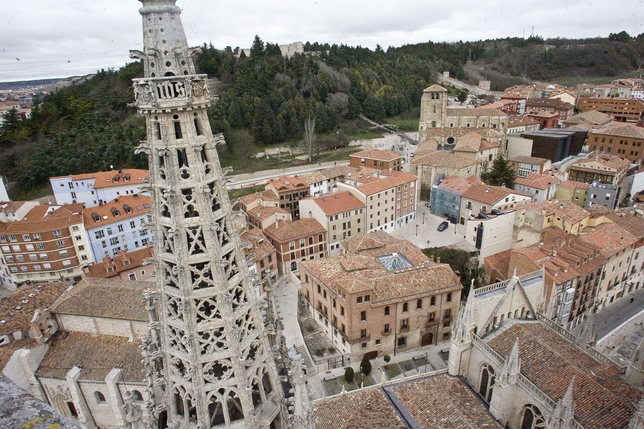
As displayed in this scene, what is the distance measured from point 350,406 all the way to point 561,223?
34.5 m

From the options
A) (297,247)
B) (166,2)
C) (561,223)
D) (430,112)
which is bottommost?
(297,247)

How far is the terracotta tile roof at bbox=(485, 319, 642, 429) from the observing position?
19.1 metres

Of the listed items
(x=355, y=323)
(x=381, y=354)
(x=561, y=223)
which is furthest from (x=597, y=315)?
(x=355, y=323)

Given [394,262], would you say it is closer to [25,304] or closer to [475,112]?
[25,304]

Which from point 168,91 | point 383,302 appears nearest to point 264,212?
point 383,302

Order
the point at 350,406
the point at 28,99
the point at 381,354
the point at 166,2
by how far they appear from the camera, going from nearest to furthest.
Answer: the point at 166,2 < the point at 350,406 < the point at 381,354 < the point at 28,99

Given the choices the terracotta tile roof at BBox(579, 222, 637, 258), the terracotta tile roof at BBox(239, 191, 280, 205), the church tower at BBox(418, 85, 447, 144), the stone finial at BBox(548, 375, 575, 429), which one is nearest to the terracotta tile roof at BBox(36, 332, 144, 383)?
the stone finial at BBox(548, 375, 575, 429)

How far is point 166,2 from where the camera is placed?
23.0ft

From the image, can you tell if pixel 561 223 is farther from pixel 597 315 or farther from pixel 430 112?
pixel 430 112

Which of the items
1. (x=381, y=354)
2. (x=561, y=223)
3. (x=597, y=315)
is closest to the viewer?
(x=381, y=354)

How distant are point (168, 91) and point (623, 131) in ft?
298

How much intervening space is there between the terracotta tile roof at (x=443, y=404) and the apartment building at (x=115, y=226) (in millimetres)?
38132

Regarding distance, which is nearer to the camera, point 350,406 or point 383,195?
point 350,406

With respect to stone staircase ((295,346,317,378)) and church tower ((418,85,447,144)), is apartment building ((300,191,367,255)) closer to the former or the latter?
stone staircase ((295,346,317,378))
